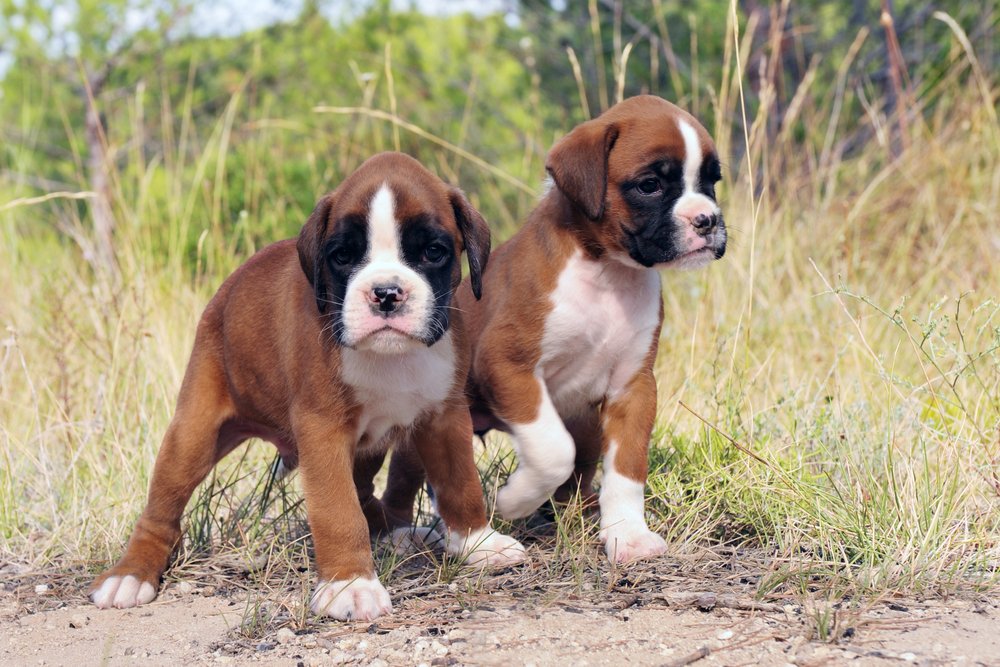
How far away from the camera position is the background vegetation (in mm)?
4516

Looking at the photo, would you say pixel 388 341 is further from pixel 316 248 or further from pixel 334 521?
pixel 334 521

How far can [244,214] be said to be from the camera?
698cm

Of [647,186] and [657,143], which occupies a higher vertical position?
[657,143]

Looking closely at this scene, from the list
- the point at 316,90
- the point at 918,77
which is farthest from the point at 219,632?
the point at 316,90

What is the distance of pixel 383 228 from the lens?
381cm

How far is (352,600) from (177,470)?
99cm

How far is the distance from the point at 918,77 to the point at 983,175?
66.9 inches

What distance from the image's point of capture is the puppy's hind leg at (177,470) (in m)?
4.41

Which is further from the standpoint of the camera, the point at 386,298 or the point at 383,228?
the point at 383,228

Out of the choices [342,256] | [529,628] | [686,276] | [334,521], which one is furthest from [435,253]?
[686,276]

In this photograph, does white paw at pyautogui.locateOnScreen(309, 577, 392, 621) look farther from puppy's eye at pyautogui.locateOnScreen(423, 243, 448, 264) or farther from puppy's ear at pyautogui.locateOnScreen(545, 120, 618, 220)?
puppy's ear at pyautogui.locateOnScreen(545, 120, 618, 220)

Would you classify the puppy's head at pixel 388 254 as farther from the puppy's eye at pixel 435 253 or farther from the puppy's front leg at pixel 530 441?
the puppy's front leg at pixel 530 441

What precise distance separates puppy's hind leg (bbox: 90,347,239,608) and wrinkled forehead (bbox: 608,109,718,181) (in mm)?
1701

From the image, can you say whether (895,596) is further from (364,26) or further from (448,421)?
(364,26)
